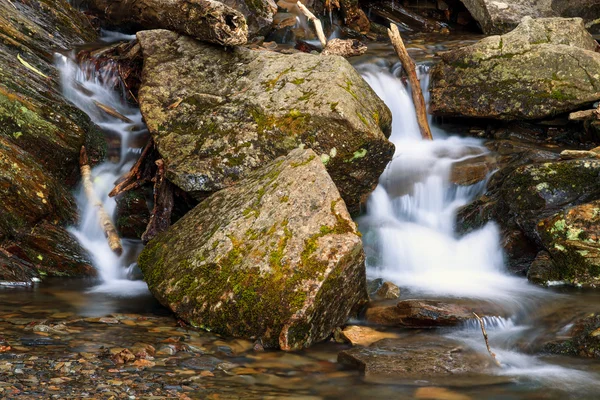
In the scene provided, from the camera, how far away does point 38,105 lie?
8062mm

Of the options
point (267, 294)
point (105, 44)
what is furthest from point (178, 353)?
point (105, 44)

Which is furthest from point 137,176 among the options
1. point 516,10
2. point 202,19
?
point 516,10

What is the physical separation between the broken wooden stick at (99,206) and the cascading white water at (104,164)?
0.06 meters

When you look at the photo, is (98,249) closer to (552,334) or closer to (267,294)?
(267,294)

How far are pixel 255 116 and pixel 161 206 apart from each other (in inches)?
60.6

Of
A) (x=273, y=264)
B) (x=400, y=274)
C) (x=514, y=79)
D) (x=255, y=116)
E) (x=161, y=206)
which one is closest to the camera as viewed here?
(x=273, y=264)

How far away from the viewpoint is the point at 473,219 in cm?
813

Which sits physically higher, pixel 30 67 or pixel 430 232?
pixel 30 67

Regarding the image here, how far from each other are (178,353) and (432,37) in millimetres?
11629

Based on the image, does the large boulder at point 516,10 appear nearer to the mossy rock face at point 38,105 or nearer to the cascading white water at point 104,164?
the cascading white water at point 104,164

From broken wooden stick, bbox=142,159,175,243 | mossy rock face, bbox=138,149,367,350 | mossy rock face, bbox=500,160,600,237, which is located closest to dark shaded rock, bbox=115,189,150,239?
broken wooden stick, bbox=142,159,175,243

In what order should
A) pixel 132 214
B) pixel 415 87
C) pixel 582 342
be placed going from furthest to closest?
1. pixel 415 87
2. pixel 132 214
3. pixel 582 342

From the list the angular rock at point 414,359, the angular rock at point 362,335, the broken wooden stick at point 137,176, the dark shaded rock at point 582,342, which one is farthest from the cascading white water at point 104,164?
the dark shaded rock at point 582,342

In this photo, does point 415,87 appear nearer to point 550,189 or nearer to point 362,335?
point 550,189
